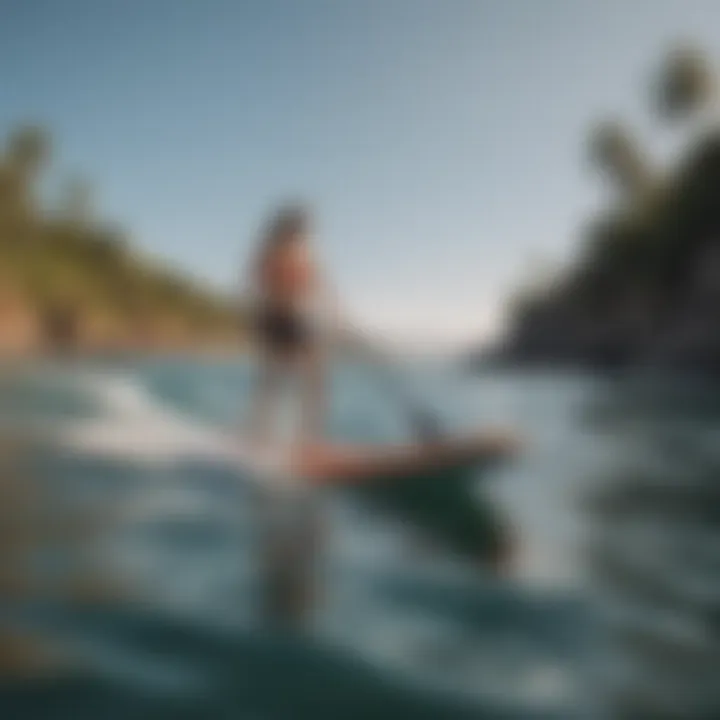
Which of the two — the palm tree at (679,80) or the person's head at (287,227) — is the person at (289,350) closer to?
the person's head at (287,227)

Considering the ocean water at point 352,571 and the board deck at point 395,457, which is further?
the board deck at point 395,457

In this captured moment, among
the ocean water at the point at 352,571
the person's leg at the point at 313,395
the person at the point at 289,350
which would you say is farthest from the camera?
the person's leg at the point at 313,395

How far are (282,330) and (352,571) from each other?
432mm

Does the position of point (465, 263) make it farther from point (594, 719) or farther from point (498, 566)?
point (594, 719)

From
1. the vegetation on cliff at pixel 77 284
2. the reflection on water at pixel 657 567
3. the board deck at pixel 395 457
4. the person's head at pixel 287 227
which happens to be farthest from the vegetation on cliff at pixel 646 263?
the vegetation on cliff at pixel 77 284

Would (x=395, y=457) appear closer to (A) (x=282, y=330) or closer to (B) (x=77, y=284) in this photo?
(A) (x=282, y=330)

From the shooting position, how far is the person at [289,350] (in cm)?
132

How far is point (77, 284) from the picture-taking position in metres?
1.60

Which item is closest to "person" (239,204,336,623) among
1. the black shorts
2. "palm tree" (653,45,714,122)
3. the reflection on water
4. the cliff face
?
A: the black shorts

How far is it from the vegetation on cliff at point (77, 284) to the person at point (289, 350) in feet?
0.23

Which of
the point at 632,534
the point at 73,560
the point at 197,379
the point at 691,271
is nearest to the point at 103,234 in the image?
the point at 197,379

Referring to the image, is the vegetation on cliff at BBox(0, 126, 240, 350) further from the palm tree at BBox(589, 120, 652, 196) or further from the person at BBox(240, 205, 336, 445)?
the palm tree at BBox(589, 120, 652, 196)

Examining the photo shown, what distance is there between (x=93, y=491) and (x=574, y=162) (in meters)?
0.96

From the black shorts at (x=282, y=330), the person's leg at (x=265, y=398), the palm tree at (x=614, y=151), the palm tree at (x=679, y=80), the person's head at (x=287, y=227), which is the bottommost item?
the person's leg at (x=265, y=398)
